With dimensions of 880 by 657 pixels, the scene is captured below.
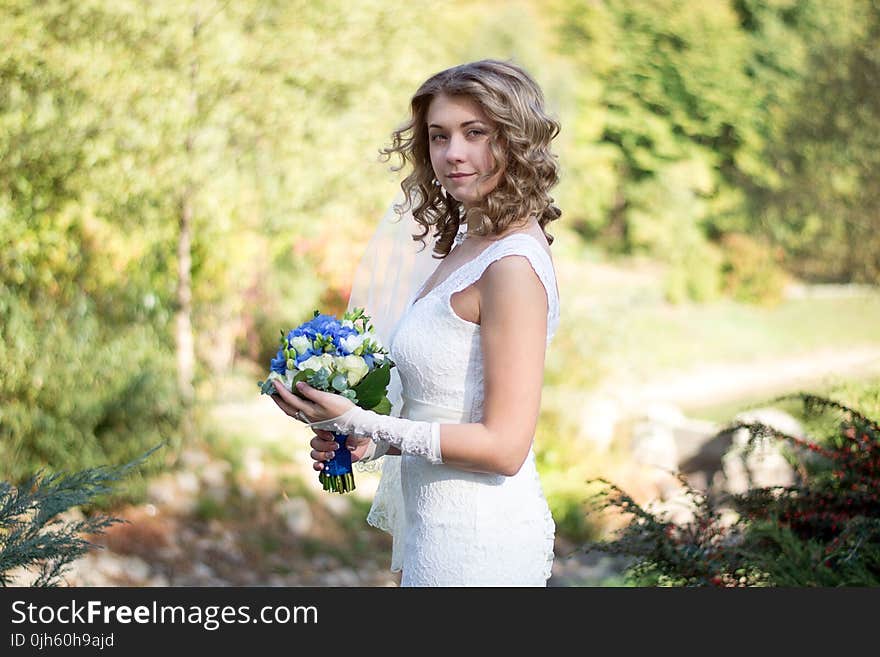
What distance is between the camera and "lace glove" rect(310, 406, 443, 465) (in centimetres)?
190

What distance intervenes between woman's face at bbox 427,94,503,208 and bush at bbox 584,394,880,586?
1.10 meters

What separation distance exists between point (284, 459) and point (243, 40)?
9.60ft

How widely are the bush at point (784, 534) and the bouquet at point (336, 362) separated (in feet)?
3.26

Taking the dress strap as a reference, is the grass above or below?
above

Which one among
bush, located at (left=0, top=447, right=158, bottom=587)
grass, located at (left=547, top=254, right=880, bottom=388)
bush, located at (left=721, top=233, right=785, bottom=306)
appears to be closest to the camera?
bush, located at (left=0, top=447, right=158, bottom=587)

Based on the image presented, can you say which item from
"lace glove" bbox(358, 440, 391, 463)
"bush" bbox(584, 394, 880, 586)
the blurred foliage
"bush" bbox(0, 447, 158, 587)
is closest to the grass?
the blurred foliage

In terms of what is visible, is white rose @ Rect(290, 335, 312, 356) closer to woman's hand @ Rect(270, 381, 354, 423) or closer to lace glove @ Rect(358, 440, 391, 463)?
woman's hand @ Rect(270, 381, 354, 423)

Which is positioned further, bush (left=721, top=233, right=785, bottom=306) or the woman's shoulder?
bush (left=721, top=233, right=785, bottom=306)

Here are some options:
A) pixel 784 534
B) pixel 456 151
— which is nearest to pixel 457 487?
pixel 456 151

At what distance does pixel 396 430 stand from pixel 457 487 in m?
0.23

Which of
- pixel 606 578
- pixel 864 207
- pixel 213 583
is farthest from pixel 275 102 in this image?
pixel 864 207

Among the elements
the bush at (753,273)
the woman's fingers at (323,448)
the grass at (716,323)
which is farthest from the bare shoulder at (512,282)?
the bush at (753,273)

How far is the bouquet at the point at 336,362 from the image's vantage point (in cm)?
198

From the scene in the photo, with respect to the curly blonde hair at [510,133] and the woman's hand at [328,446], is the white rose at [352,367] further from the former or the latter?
the curly blonde hair at [510,133]
